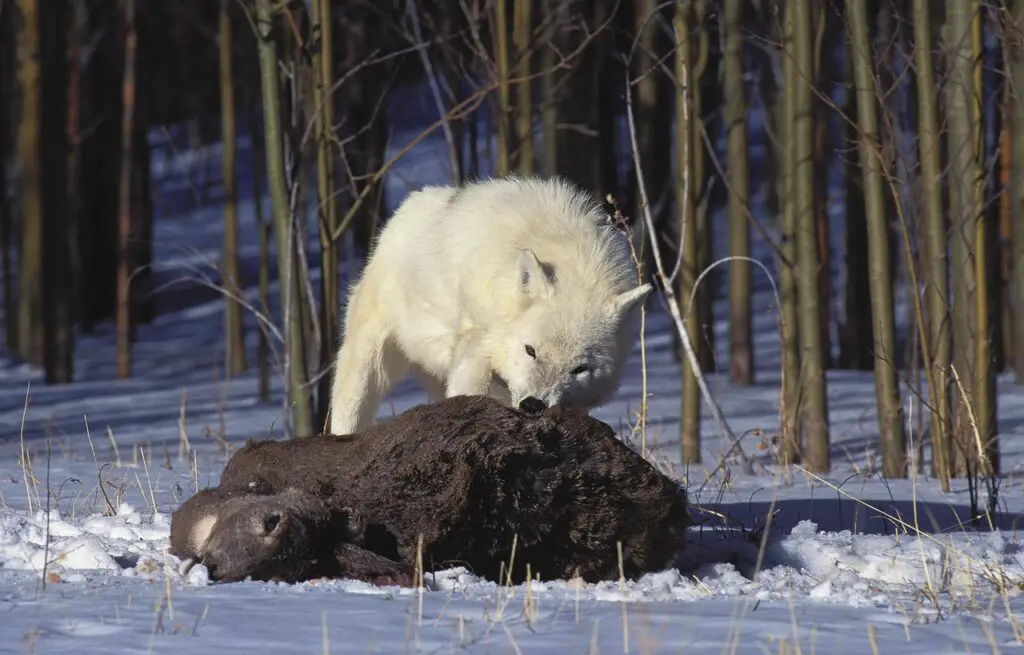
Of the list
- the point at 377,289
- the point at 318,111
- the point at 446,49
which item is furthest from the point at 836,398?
the point at 377,289

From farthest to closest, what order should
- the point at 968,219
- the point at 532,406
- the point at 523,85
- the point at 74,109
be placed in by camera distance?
the point at 74,109 < the point at 523,85 < the point at 968,219 < the point at 532,406

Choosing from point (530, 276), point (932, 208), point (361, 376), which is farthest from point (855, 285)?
point (530, 276)

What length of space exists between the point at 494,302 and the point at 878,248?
352 centimetres

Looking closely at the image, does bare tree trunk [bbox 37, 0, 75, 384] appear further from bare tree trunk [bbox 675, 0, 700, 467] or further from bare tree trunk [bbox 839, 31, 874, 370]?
bare tree trunk [bbox 839, 31, 874, 370]

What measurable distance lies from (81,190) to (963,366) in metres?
16.9

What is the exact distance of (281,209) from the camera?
26.2ft

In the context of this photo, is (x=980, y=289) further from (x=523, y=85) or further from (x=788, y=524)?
(x=523, y=85)

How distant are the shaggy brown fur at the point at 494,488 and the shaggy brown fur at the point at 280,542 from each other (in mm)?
69

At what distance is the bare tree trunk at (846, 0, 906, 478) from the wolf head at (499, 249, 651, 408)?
107 inches

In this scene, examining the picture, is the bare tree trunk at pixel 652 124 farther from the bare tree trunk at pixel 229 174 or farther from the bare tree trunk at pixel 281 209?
the bare tree trunk at pixel 281 209

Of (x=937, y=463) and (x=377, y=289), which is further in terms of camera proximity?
(x=937, y=463)

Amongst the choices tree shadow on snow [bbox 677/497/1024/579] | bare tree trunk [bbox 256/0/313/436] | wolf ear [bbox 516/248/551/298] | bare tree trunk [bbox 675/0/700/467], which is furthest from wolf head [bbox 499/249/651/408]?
bare tree trunk [bbox 256/0/313/436]

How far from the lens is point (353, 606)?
345 cm

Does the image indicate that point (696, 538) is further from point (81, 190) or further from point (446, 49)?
point (81, 190)
